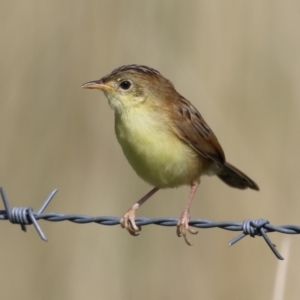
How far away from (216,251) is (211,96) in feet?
4.99

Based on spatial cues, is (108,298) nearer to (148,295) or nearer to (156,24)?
(148,295)

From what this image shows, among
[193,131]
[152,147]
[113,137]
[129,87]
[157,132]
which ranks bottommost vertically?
[152,147]

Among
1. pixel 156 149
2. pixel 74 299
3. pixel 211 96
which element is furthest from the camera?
pixel 211 96

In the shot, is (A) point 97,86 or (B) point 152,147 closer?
(B) point 152,147

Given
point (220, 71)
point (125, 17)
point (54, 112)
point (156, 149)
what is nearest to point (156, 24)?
point (125, 17)

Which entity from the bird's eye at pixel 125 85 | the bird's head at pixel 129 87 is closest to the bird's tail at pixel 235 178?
the bird's head at pixel 129 87

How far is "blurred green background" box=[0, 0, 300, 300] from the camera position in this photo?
19.5 feet

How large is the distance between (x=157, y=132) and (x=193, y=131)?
407 mm

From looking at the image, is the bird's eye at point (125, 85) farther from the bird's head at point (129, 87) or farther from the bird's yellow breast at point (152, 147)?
the bird's yellow breast at point (152, 147)

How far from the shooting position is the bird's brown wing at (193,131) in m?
4.72

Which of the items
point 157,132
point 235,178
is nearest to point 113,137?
point 235,178

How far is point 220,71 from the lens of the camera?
243 inches

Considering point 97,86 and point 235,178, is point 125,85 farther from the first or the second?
point 235,178

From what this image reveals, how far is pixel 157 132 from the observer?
4531 mm
